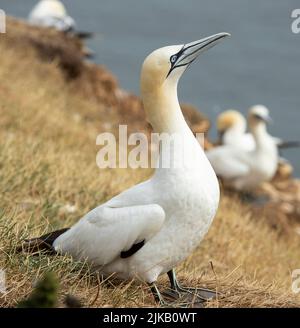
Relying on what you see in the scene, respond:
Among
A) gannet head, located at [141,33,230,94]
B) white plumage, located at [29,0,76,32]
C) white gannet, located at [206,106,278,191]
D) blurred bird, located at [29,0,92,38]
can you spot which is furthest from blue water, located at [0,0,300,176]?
gannet head, located at [141,33,230,94]

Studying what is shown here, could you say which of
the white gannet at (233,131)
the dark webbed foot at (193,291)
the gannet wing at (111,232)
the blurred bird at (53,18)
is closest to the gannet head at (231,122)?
the white gannet at (233,131)

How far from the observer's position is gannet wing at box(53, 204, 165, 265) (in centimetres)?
457

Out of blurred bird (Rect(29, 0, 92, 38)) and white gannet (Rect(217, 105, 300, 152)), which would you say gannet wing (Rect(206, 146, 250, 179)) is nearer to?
white gannet (Rect(217, 105, 300, 152))

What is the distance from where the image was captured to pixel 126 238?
4.62 metres

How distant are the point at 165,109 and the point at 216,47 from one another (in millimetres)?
20607

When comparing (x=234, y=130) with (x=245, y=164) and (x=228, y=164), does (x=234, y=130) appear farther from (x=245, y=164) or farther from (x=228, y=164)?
(x=228, y=164)

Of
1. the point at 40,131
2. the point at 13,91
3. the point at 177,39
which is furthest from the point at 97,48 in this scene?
the point at 40,131

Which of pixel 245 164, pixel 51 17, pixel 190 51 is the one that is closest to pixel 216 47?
pixel 51 17

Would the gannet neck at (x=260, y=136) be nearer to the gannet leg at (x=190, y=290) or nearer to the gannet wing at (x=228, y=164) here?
the gannet wing at (x=228, y=164)

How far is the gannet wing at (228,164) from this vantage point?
15.2 meters

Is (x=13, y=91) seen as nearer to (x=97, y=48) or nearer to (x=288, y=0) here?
(x=97, y=48)

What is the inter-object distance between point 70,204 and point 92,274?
246 centimetres

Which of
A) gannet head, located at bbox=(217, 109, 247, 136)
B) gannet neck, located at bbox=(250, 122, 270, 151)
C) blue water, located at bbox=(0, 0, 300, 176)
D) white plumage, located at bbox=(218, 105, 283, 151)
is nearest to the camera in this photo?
gannet neck, located at bbox=(250, 122, 270, 151)

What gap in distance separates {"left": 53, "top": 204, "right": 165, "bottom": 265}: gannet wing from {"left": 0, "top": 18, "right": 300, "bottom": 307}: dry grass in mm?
118
